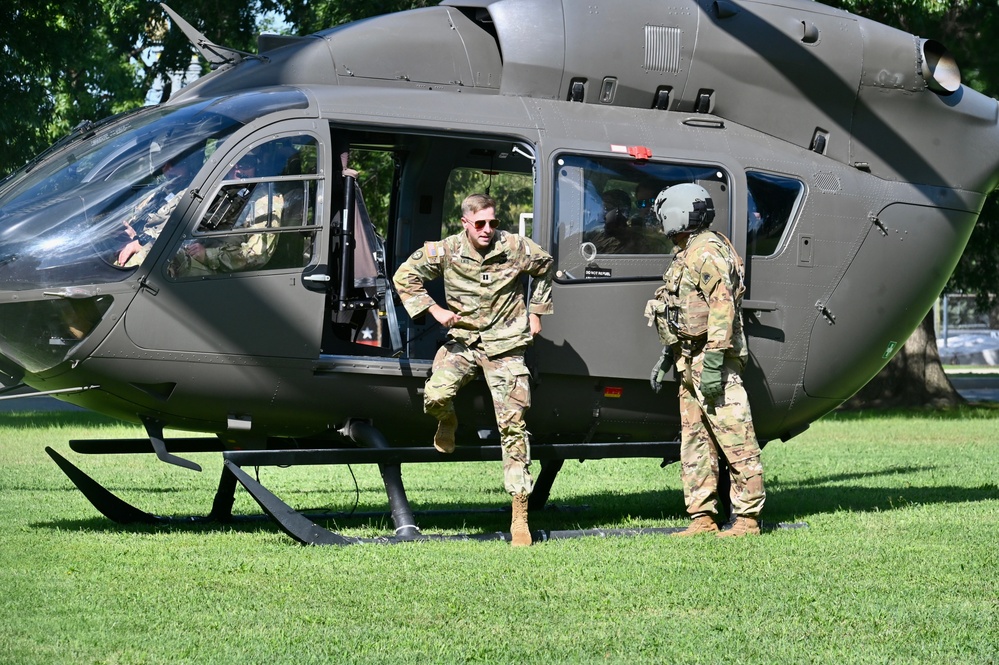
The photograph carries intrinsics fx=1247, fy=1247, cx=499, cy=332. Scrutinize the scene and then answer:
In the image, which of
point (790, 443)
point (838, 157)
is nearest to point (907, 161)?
point (838, 157)

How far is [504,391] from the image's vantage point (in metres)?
7.19

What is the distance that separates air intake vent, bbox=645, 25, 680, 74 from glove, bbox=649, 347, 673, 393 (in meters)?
1.87

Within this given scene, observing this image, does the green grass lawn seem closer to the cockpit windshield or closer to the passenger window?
the cockpit windshield

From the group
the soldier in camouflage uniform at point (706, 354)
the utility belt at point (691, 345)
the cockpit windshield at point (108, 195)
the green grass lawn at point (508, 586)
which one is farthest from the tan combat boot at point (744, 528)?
the cockpit windshield at point (108, 195)

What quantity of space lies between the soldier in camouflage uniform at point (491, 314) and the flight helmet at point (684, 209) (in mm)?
830

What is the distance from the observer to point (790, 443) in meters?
15.3

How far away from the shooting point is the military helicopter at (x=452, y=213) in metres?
6.90

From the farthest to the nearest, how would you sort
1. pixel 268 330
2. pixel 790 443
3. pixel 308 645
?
pixel 790 443 → pixel 268 330 → pixel 308 645

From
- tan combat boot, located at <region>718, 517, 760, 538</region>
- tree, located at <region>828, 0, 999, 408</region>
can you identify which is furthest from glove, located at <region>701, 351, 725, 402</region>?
tree, located at <region>828, 0, 999, 408</region>

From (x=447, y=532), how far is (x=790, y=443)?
27.4 feet

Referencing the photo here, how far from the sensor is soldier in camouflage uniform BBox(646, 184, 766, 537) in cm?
743

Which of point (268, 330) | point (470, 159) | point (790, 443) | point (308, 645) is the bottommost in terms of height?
point (790, 443)

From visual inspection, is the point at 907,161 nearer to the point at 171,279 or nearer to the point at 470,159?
the point at 470,159

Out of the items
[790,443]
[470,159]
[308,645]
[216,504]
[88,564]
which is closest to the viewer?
[308,645]
